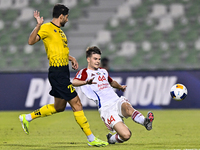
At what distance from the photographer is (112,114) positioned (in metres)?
4.92

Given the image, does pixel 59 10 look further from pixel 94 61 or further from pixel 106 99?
pixel 106 99

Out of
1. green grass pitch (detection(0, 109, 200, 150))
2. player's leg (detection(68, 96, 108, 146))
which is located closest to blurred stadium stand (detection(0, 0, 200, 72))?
green grass pitch (detection(0, 109, 200, 150))

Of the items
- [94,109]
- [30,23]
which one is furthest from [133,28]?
[94,109]

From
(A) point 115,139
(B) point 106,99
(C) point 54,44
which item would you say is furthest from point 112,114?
(C) point 54,44

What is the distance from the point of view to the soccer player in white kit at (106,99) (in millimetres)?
4766

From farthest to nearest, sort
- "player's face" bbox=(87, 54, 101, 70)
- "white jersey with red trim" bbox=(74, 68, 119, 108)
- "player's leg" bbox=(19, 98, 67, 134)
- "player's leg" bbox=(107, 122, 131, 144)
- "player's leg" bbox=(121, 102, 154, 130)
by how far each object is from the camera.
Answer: "player's leg" bbox=(19, 98, 67, 134) < "player's face" bbox=(87, 54, 101, 70) < "white jersey with red trim" bbox=(74, 68, 119, 108) < "player's leg" bbox=(107, 122, 131, 144) < "player's leg" bbox=(121, 102, 154, 130)

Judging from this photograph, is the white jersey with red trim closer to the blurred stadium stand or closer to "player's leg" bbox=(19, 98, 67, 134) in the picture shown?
"player's leg" bbox=(19, 98, 67, 134)

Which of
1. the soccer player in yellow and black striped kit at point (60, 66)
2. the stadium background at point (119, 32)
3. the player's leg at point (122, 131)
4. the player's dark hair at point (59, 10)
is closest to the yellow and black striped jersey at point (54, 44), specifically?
the soccer player in yellow and black striped kit at point (60, 66)

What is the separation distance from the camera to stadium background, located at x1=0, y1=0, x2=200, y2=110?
15.4m

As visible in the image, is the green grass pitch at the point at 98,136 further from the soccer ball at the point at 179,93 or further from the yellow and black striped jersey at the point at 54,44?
the yellow and black striped jersey at the point at 54,44

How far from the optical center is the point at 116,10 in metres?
16.8

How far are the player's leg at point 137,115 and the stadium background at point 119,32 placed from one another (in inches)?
362

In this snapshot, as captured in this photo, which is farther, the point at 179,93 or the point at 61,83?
the point at 179,93

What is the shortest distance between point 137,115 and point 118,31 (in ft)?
39.3
